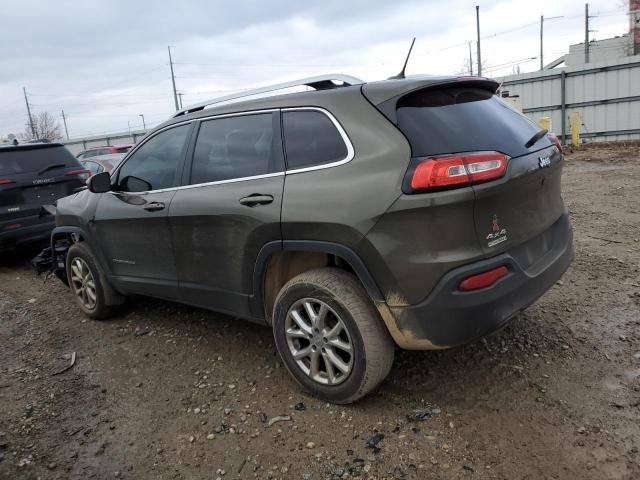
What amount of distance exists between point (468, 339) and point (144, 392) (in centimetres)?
213

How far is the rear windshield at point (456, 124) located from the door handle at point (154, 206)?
192 centimetres

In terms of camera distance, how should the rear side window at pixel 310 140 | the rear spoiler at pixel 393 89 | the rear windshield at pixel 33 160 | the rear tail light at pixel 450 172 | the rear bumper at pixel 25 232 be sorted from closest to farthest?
the rear tail light at pixel 450 172 < the rear spoiler at pixel 393 89 < the rear side window at pixel 310 140 < the rear bumper at pixel 25 232 < the rear windshield at pixel 33 160

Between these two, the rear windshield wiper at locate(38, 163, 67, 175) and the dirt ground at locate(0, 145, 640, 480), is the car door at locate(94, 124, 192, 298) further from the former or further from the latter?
the rear windshield wiper at locate(38, 163, 67, 175)

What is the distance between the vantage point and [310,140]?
9.58 ft

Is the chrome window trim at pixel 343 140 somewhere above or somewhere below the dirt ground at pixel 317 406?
above

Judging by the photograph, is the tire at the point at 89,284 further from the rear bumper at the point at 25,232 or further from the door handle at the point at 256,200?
the rear bumper at the point at 25,232

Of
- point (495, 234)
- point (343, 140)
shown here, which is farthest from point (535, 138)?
point (343, 140)

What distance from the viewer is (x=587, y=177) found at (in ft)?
33.9

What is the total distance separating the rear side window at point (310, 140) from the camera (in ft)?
9.18

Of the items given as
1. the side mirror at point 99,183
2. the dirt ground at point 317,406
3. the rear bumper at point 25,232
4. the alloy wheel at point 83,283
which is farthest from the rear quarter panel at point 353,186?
the rear bumper at point 25,232

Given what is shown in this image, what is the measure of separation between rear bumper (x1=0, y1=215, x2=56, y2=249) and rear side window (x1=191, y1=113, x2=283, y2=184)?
13.8 ft

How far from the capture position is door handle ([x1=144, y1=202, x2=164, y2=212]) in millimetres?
3654

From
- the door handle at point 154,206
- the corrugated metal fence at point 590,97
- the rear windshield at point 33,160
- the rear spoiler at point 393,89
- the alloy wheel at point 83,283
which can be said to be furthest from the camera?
the corrugated metal fence at point 590,97

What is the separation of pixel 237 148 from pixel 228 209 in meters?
0.43
